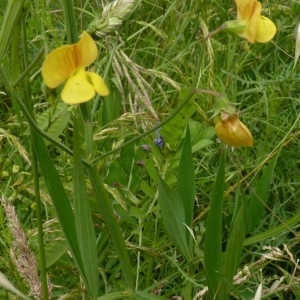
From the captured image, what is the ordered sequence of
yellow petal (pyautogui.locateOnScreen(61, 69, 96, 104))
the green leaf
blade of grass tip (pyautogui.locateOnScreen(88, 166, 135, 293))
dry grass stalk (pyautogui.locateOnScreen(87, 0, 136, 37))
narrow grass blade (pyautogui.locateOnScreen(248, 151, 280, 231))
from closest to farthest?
yellow petal (pyautogui.locateOnScreen(61, 69, 96, 104)), dry grass stalk (pyautogui.locateOnScreen(87, 0, 136, 37)), blade of grass tip (pyautogui.locateOnScreen(88, 166, 135, 293)), the green leaf, narrow grass blade (pyautogui.locateOnScreen(248, 151, 280, 231))

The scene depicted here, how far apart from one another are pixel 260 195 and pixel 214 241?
21cm

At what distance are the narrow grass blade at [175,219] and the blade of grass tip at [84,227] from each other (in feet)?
0.59

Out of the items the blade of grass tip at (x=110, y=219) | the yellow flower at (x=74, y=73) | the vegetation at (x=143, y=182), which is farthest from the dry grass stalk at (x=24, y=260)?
the yellow flower at (x=74, y=73)

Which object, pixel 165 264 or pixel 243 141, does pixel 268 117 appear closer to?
pixel 165 264

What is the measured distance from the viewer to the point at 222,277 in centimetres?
107

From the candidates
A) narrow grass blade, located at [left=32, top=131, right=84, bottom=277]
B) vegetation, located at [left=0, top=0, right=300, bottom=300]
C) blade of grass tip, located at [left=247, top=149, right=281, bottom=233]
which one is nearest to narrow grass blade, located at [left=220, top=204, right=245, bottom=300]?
vegetation, located at [left=0, top=0, right=300, bottom=300]

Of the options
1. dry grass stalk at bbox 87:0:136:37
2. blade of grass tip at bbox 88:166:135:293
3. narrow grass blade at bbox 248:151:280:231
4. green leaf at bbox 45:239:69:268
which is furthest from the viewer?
narrow grass blade at bbox 248:151:280:231

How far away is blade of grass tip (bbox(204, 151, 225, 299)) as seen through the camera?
42.6 inches

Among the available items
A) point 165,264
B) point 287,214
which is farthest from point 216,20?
point 165,264

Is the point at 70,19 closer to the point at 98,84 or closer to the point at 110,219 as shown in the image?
the point at 98,84

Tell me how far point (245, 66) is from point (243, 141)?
906mm

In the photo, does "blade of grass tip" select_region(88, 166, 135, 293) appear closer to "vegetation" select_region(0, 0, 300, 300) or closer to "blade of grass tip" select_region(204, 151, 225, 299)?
"vegetation" select_region(0, 0, 300, 300)

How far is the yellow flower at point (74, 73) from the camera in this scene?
78 centimetres

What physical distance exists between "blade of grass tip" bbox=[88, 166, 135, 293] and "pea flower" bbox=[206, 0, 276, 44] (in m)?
0.29
